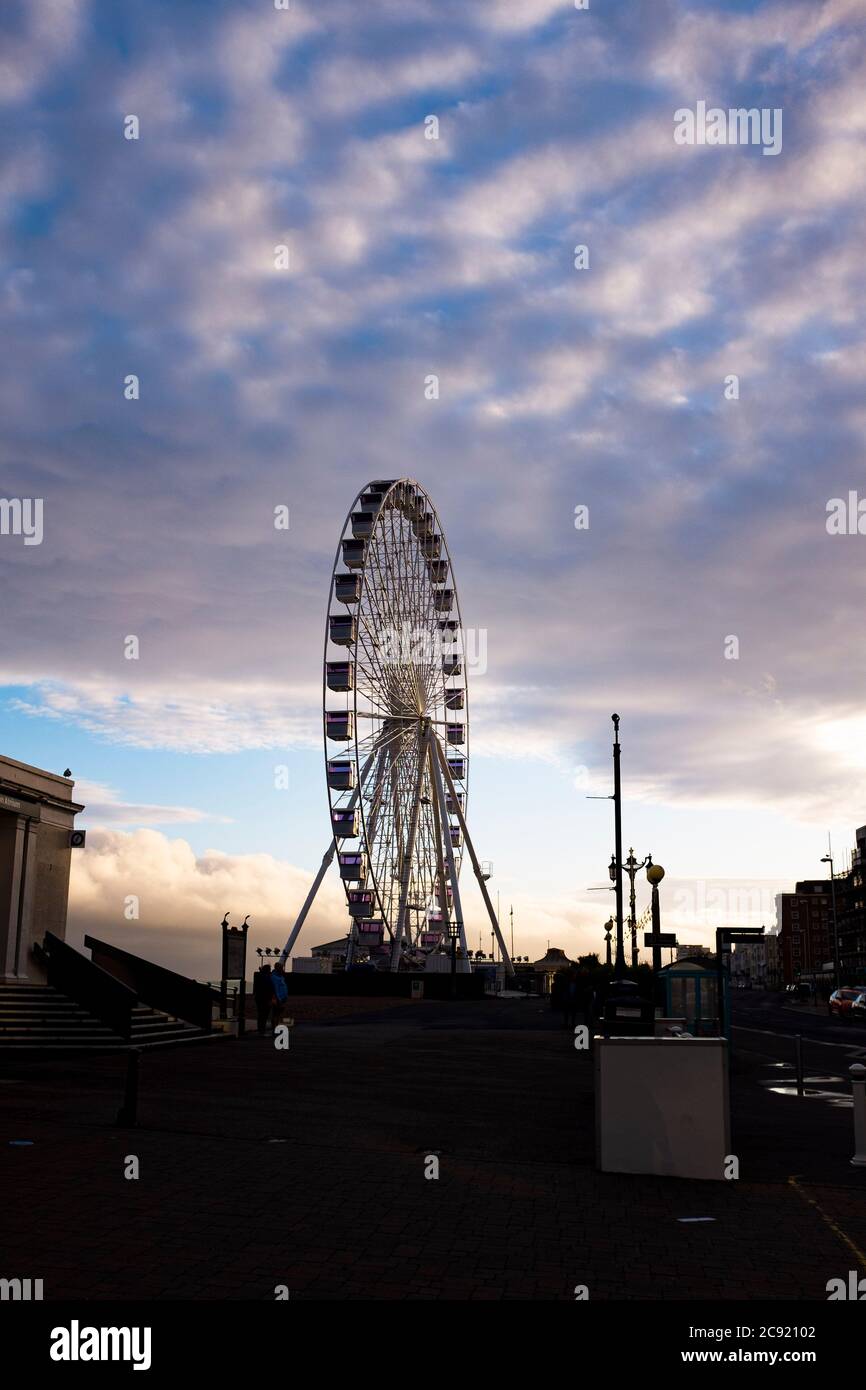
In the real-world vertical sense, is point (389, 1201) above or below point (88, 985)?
below

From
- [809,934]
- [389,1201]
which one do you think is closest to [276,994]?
[389,1201]

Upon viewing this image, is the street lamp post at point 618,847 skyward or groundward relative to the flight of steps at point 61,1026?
skyward

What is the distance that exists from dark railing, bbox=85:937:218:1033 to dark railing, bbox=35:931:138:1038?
6.96ft

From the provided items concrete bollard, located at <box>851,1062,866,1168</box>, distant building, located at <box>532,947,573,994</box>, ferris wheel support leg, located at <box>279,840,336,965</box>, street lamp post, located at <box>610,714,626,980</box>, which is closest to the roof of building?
distant building, located at <box>532,947,573,994</box>

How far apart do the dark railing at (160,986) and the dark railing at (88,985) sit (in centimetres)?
212

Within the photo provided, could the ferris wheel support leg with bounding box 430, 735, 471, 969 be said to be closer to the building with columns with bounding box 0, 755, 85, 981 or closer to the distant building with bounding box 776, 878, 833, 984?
the building with columns with bounding box 0, 755, 85, 981

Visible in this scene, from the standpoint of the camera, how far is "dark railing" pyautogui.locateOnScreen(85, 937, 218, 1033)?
28406mm

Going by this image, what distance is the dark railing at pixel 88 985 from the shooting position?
24.5 meters

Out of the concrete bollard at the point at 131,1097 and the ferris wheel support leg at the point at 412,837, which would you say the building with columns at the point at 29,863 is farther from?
the ferris wheel support leg at the point at 412,837

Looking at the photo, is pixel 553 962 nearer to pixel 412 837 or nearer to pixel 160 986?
pixel 412 837

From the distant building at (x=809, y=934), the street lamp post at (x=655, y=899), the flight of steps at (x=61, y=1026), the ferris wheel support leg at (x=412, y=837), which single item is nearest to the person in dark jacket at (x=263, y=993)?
the flight of steps at (x=61, y=1026)

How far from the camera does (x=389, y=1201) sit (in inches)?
376

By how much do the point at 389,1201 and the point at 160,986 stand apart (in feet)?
68.5
